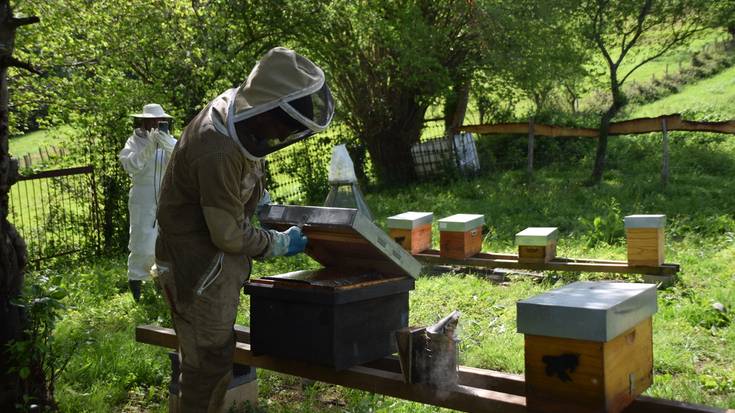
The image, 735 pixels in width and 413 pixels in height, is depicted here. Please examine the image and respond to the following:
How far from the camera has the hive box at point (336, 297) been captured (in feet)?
7.90

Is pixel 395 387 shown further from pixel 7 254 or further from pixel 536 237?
pixel 536 237

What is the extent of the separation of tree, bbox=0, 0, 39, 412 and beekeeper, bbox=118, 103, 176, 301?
2.47 metres

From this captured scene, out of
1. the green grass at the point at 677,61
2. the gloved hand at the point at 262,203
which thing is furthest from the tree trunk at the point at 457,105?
the gloved hand at the point at 262,203

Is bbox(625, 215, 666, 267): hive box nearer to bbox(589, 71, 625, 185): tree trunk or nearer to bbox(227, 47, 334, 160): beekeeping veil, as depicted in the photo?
bbox(227, 47, 334, 160): beekeeping veil

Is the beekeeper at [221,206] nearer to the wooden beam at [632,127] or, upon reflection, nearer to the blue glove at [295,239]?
the blue glove at [295,239]

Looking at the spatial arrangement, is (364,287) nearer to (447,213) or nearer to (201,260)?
(201,260)

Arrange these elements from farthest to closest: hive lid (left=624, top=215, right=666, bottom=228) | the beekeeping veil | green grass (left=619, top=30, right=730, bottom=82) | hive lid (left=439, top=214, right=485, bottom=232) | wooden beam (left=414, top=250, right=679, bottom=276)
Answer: green grass (left=619, top=30, right=730, bottom=82), hive lid (left=439, top=214, right=485, bottom=232), wooden beam (left=414, top=250, right=679, bottom=276), hive lid (left=624, top=215, right=666, bottom=228), the beekeeping veil

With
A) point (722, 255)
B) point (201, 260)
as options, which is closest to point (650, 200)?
point (722, 255)

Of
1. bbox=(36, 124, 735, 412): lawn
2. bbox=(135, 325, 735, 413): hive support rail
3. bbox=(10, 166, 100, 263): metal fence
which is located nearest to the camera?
bbox=(135, 325, 735, 413): hive support rail

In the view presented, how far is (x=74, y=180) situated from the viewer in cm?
834

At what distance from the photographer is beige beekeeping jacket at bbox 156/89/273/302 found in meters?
2.29

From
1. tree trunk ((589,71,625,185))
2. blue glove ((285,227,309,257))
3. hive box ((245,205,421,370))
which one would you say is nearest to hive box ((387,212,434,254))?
hive box ((245,205,421,370))

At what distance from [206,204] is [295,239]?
0.39 m

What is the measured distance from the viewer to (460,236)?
5.90 meters
